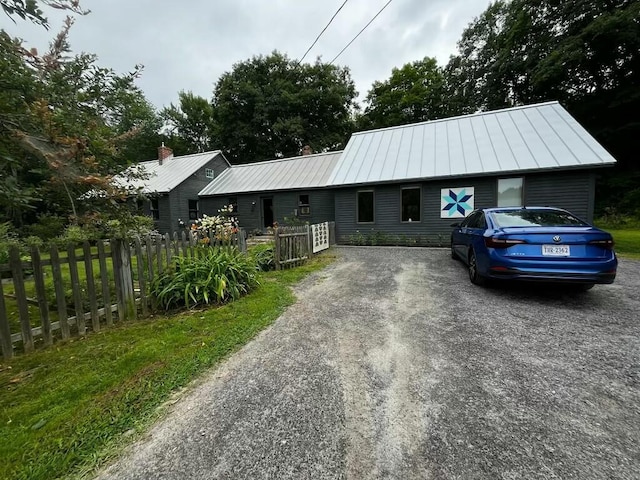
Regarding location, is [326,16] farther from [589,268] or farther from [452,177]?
[589,268]

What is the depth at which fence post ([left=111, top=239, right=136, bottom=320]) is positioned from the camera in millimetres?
4035

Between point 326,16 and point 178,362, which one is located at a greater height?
point 326,16

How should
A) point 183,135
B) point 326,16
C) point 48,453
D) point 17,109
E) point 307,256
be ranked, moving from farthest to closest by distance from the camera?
1. point 183,135
2. point 307,256
3. point 326,16
4. point 17,109
5. point 48,453

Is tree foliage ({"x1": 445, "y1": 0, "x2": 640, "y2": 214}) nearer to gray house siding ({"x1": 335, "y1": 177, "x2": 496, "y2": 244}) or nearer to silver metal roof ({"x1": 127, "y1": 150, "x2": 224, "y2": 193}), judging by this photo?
gray house siding ({"x1": 335, "y1": 177, "x2": 496, "y2": 244})

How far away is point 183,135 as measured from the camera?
3725 cm

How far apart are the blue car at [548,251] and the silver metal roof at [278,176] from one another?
11027mm

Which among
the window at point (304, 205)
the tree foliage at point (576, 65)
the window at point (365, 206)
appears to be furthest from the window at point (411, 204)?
the tree foliage at point (576, 65)

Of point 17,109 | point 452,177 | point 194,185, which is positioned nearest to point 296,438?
point 17,109

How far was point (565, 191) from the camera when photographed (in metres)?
9.63

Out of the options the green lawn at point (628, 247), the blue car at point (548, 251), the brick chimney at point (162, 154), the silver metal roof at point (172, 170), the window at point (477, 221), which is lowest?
the green lawn at point (628, 247)

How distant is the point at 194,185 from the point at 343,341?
1826cm

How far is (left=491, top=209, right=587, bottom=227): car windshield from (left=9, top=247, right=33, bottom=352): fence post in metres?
6.59

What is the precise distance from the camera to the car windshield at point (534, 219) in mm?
4631

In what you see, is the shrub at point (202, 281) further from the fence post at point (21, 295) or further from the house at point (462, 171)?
→ the house at point (462, 171)
